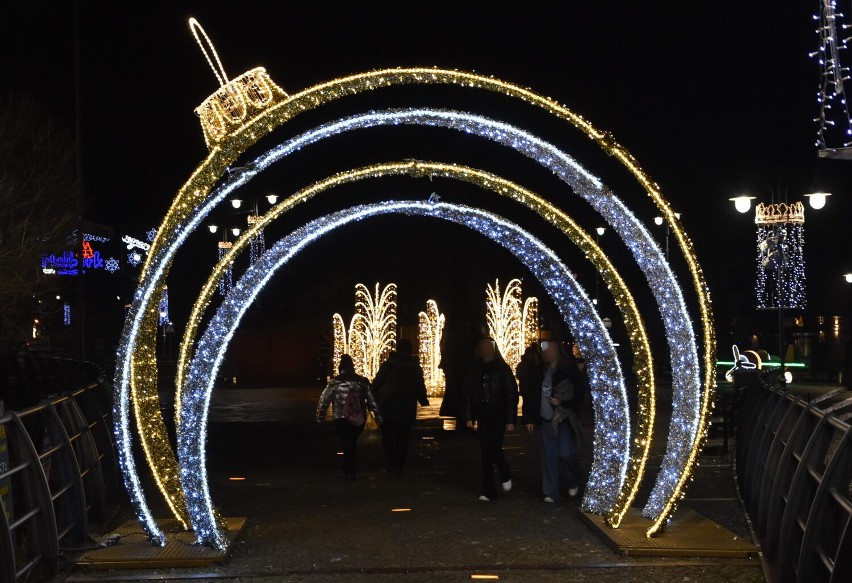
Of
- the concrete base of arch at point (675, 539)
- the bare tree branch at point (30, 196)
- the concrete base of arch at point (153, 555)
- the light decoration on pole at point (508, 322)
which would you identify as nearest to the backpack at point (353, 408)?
the concrete base of arch at point (675, 539)

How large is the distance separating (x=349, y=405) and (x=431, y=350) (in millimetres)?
16675

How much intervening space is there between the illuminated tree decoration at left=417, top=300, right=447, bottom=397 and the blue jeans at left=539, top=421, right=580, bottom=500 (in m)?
17.2

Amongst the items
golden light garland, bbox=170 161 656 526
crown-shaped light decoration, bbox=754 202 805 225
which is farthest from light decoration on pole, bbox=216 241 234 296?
crown-shaped light decoration, bbox=754 202 805 225

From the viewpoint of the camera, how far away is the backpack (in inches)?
539

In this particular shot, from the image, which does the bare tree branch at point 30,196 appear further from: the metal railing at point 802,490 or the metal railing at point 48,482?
the metal railing at point 802,490

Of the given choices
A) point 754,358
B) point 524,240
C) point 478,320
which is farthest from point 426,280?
point 524,240

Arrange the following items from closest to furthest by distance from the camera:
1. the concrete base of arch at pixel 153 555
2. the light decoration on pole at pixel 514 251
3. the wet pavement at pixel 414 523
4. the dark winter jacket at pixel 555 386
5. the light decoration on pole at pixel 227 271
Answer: the wet pavement at pixel 414 523 < the concrete base of arch at pixel 153 555 < the light decoration on pole at pixel 514 251 < the dark winter jacket at pixel 555 386 < the light decoration on pole at pixel 227 271

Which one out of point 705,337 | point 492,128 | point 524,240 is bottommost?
point 705,337

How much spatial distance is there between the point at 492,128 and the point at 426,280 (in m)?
22.0

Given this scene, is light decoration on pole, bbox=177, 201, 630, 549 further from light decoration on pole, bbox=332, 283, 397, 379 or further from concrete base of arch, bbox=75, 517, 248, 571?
light decoration on pole, bbox=332, 283, 397, 379

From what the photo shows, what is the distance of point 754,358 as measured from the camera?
2891cm

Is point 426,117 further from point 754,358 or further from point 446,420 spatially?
point 754,358

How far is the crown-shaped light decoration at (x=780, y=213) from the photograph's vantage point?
26.5 metres

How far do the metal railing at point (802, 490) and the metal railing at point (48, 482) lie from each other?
180 inches
